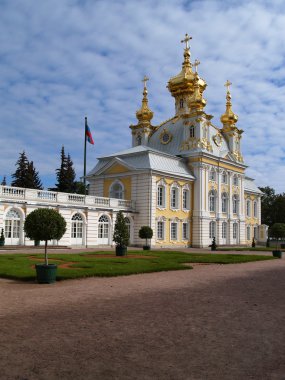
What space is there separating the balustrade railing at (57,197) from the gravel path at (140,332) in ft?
60.4

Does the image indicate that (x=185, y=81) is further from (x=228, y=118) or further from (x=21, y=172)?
(x=21, y=172)

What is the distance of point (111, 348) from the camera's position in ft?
20.6

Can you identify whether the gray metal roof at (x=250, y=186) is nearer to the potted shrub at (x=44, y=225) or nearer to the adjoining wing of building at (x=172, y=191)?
the adjoining wing of building at (x=172, y=191)

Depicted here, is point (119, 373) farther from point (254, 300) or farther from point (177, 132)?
point (177, 132)

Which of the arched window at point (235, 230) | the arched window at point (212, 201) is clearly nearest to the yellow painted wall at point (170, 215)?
the arched window at point (212, 201)

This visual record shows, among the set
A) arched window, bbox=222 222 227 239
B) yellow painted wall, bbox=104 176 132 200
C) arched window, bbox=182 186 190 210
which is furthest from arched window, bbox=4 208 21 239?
arched window, bbox=222 222 227 239

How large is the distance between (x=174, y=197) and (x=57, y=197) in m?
14.4

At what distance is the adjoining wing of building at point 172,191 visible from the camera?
33844 millimetres

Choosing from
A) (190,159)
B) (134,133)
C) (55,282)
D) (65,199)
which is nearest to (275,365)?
(55,282)

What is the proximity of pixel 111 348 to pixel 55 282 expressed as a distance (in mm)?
7748

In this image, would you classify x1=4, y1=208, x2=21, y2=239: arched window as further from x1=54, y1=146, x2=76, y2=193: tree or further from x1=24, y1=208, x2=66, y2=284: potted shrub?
x1=54, y1=146, x2=76, y2=193: tree

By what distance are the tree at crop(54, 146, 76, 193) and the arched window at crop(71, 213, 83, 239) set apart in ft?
101

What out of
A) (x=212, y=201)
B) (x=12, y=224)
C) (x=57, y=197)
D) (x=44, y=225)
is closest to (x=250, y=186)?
(x=212, y=201)

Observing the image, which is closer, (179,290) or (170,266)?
(179,290)
